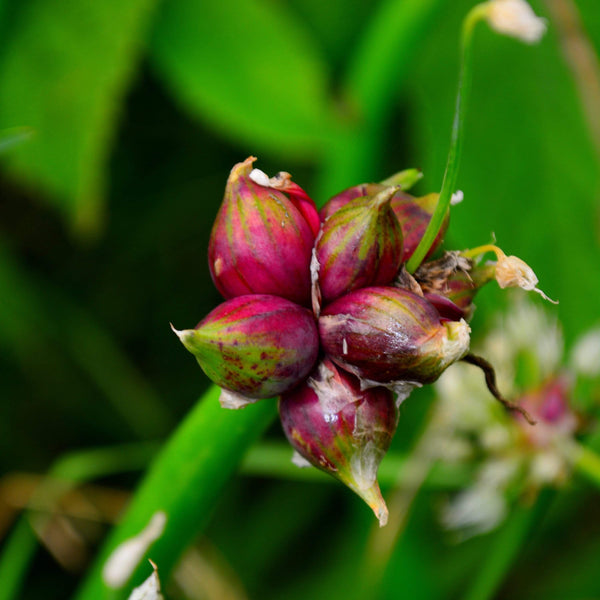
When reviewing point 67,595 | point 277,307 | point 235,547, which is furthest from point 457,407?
point 67,595

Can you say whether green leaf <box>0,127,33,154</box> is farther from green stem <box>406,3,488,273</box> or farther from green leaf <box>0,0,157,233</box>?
green leaf <box>0,0,157,233</box>

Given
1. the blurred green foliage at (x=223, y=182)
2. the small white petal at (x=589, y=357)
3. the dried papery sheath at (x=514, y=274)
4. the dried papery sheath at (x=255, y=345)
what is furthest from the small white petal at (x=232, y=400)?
the small white petal at (x=589, y=357)

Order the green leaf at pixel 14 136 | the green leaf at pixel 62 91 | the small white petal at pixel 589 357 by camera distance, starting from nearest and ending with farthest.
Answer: the green leaf at pixel 14 136, the small white petal at pixel 589 357, the green leaf at pixel 62 91

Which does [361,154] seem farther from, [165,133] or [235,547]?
[235,547]

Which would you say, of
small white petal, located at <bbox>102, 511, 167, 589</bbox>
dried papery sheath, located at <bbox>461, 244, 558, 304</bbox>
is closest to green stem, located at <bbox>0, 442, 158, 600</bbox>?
small white petal, located at <bbox>102, 511, 167, 589</bbox>

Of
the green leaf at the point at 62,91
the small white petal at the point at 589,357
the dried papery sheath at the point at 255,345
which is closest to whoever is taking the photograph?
the dried papery sheath at the point at 255,345

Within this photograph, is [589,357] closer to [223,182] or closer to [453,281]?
[453,281]

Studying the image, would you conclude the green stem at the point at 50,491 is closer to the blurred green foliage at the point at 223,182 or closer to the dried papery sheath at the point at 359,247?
the blurred green foliage at the point at 223,182
